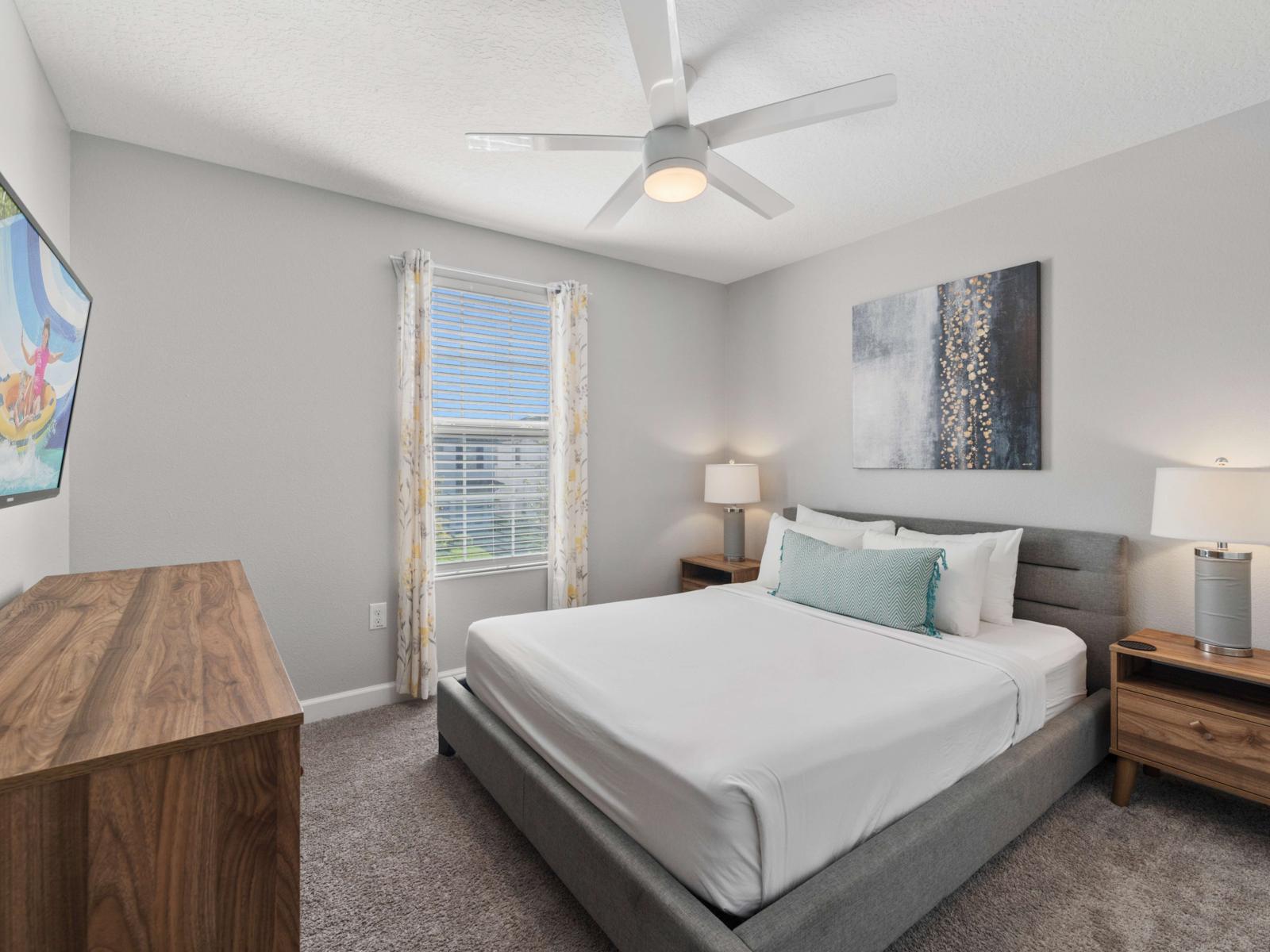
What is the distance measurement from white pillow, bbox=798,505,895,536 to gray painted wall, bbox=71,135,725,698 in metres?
1.67

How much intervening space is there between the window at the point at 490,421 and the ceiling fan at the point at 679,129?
1.58 meters

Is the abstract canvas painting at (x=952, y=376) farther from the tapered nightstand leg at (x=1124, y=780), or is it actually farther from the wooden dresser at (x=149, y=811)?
the wooden dresser at (x=149, y=811)

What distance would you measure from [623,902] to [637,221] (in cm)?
307

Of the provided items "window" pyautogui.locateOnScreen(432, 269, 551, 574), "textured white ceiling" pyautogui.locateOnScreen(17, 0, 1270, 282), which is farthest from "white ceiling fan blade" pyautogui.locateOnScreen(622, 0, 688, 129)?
"window" pyautogui.locateOnScreen(432, 269, 551, 574)

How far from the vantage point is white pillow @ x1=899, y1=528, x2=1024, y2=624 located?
2.69m

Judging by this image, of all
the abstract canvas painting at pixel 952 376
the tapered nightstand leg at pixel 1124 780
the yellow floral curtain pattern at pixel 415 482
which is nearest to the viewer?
the tapered nightstand leg at pixel 1124 780

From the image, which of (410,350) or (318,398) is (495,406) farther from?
(318,398)

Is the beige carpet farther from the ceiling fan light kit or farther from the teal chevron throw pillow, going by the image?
the ceiling fan light kit

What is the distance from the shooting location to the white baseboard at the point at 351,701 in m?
2.96

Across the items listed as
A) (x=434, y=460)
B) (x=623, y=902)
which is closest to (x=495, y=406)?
(x=434, y=460)

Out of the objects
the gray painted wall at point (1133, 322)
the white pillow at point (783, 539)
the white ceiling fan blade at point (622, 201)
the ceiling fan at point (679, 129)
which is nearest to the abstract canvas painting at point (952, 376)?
the gray painted wall at point (1133, 322)

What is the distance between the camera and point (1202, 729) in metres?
2.04

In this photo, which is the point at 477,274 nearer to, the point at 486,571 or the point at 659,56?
the point at 486,571

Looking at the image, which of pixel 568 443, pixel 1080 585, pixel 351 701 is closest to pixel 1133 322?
pixel 1080 585
